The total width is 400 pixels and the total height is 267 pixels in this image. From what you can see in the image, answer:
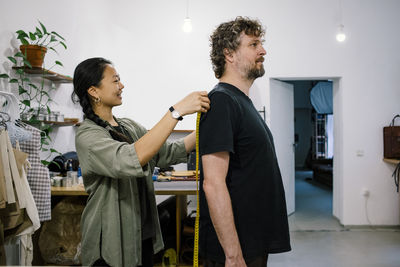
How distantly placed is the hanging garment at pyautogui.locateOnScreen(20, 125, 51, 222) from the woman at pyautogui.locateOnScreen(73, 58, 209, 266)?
1.03 metres

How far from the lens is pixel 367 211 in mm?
4984

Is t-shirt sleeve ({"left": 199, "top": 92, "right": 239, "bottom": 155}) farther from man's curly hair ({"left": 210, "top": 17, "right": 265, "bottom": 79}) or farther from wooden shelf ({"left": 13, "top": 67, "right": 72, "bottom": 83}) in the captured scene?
wooden shelf ({"left": 13, "top": 67, "right": 72, "bottom": 83})

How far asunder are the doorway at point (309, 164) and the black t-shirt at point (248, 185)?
387cm

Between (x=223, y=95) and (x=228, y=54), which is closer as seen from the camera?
(x=223, y=95)

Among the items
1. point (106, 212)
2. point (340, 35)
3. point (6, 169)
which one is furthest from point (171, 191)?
point (340, 35)

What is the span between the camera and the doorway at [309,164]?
17.3 ft

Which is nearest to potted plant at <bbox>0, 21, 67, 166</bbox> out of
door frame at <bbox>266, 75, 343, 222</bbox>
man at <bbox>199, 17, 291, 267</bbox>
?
man at <bbox>199, 17, 291, 267</bbox>

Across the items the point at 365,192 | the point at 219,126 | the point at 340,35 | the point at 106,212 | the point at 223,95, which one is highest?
the point at 340,35

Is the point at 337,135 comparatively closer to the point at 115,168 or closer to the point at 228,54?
the point at 228,54

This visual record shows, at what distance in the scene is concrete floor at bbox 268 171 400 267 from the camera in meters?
3.65

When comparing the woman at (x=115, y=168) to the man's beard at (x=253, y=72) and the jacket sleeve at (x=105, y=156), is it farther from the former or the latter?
the man's beard at (x=253, y=72)

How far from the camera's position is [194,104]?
1308mm

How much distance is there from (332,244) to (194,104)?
368cm

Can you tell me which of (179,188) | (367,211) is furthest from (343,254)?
(179,188)
